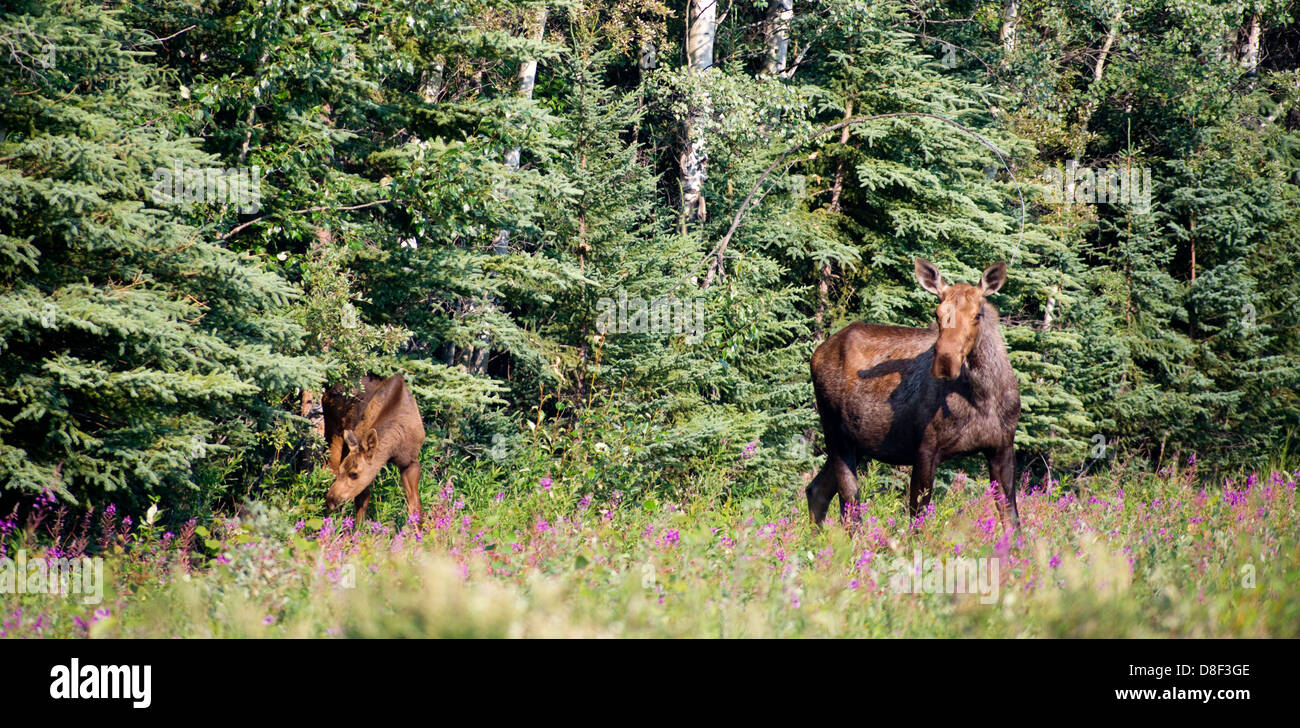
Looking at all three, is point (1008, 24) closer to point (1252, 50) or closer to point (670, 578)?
point (1252, 50)

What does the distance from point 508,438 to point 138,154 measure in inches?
213

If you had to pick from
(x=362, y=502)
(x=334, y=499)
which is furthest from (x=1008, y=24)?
(x=334, y=499)

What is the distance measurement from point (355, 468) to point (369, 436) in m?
0.31

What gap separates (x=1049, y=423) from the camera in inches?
606

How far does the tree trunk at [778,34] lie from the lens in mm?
16203

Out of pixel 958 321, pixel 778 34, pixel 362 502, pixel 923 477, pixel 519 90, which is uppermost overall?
pixel 778 34

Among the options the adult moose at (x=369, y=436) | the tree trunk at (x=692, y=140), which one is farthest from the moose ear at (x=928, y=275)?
the tree trunk at (x=692, y=140)

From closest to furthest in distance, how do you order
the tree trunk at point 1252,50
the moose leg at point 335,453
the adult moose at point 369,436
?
the adult moose at point 369,436
the moose leg at point 335,453
the tree trunk at point 1252,50

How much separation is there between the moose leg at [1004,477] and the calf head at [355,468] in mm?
5239

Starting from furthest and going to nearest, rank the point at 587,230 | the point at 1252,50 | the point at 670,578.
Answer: the point at 1252,50, the point at 587,230, the point at 670,578

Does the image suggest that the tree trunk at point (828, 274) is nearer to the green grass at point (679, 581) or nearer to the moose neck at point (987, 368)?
the green grass at point (679, 581)

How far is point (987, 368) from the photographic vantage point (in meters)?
8.34

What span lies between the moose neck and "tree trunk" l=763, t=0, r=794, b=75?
28.8 ft
